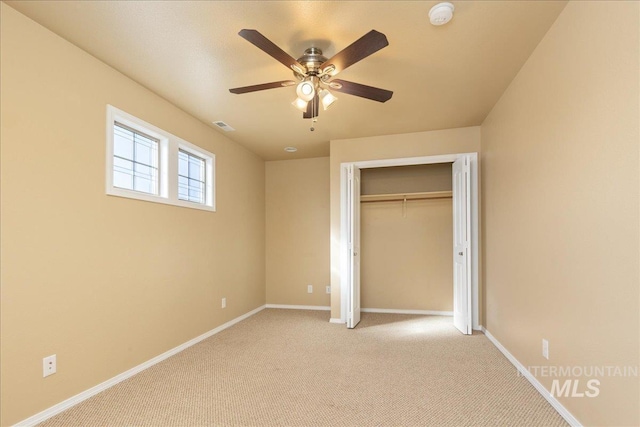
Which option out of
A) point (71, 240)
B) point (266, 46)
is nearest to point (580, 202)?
point (266, 46)

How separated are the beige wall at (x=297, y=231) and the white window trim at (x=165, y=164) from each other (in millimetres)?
1648

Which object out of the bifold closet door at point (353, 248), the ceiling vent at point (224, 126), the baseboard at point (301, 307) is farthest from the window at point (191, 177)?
the baseboard at point (301, 307)

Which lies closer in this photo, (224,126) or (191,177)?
(191,177)

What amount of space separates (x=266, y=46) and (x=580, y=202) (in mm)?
2027

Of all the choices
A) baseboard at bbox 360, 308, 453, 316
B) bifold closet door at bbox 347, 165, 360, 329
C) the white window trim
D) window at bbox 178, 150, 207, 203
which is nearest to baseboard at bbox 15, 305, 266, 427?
the white window trim

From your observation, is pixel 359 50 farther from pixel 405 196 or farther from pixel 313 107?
pixel 405 196

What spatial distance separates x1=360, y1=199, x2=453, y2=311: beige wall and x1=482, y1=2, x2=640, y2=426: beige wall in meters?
1.81

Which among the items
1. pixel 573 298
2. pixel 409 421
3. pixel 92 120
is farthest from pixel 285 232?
pixel 573 298

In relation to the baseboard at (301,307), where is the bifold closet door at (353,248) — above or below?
above

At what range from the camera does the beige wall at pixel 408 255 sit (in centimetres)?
482

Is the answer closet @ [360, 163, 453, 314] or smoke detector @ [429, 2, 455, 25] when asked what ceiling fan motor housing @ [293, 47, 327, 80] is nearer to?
smoke detector @ [429, 2, 455, 25]

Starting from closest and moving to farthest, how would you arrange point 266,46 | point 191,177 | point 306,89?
point 266,46 < point 306,89 < point 191,177

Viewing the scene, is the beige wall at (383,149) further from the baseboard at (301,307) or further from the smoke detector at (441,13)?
the smoke detector at (441,13)

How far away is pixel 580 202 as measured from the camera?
1891 millimetres
